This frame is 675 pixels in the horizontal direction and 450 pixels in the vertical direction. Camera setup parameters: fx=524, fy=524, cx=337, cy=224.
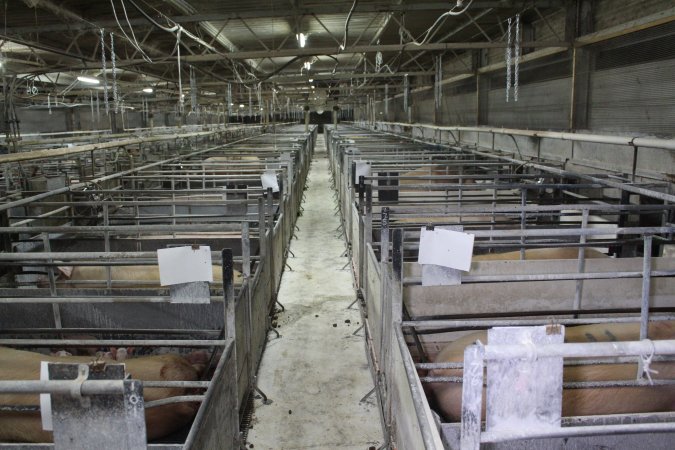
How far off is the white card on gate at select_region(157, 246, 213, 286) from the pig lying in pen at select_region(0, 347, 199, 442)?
516 millimetres

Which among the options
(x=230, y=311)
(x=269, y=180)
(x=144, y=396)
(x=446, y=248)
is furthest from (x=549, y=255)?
(x=144, y=396)

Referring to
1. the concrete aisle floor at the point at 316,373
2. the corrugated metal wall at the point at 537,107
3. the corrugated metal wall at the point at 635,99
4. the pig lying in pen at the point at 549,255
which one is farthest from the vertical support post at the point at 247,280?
the corrugated metal wall at the point at 537,107

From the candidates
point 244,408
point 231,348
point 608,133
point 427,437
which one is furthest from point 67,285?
point 608,133

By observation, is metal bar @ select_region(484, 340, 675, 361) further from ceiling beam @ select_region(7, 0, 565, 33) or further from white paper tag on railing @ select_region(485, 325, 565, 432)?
ceiling beam @ select_region(7, 0, 565, 33)

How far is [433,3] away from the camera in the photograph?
9.71 m

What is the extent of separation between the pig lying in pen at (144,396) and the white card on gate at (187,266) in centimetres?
52

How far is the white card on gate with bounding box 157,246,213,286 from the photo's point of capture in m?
2.68

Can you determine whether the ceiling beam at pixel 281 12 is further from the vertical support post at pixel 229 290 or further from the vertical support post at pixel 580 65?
the vertical support post at pixel 229 290

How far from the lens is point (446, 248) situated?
101 inches

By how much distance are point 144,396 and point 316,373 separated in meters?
2.33

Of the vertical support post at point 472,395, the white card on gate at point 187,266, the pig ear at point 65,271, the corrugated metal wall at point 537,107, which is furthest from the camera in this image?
the corrugated metal wall at point 537,107

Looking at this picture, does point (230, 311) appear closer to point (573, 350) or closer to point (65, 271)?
point (573, 350)

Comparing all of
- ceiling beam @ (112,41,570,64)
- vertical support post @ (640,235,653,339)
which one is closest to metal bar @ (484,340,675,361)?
vertical support post @ (640,235,653,339)

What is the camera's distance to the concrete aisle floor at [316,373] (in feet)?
13.2
